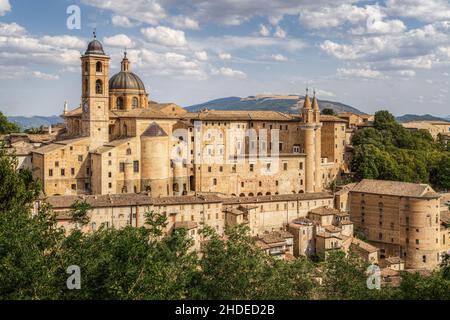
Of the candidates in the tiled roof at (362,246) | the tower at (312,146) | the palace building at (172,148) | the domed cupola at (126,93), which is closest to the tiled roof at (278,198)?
the tower at (312,146)

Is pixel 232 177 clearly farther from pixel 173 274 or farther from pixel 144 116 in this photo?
pixel 173 274

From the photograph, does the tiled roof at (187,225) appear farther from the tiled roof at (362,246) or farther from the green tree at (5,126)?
the green tree at (5,126)

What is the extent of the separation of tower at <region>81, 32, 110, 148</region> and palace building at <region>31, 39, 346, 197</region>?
3.6 inches

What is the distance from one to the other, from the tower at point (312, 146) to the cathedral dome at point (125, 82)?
18.2 meters

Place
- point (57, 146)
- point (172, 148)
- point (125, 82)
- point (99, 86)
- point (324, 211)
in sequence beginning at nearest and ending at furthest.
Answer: point (57, 146) → point (99, 86) → point (324, 211) → point (172, 148) → point (125, 82)

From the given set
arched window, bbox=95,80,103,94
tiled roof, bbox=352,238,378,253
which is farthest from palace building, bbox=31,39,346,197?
tiled roof, bbox=352,238,378,253

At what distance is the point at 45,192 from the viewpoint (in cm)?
4572

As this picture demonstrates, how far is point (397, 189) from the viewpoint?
50.7m

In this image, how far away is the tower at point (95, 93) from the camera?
49.3m

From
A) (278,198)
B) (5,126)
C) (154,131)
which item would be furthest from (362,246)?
(5,126)

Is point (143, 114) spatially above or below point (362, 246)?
above

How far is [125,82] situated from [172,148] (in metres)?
11.1

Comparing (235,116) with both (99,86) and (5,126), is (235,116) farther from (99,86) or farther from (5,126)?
(5,126)
